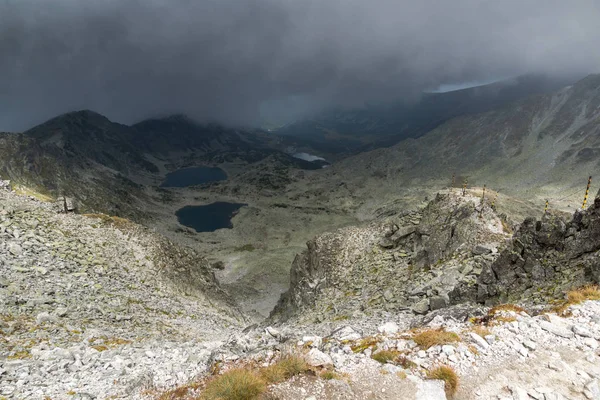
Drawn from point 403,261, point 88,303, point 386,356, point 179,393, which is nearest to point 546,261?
point 386,356

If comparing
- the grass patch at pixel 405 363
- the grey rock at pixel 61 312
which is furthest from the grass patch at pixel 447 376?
the grey rock at pixel 61 312

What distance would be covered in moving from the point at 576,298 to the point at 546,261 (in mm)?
6458

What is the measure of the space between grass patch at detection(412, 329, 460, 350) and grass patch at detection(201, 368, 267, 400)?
600 cm

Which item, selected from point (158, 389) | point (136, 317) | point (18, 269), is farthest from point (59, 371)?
point (18, 269)

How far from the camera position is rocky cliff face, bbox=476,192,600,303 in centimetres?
1742

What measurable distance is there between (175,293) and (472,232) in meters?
33.9

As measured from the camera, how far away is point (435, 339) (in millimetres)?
11828

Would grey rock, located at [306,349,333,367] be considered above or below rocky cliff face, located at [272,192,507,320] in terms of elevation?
above

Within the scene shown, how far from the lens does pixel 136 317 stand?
27.3m

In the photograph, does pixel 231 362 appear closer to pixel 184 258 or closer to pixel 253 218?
pixel 184 258

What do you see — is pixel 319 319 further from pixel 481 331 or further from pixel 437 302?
pixel 481 331

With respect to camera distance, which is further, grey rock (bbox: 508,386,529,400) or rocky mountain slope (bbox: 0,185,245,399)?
rocky mountain slope (bbox: 0,185,245,399)

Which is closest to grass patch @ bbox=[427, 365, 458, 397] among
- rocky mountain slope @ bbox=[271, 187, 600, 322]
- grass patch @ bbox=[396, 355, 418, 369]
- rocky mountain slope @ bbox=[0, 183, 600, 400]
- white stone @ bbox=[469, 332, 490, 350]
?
rocky mountain slope @ bbox=[0, 183, 600, 400]

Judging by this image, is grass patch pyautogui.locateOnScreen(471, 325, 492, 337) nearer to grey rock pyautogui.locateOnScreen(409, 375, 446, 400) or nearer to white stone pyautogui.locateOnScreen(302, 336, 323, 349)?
grey rock pyautogui.locateOnScreen(409, 375, 446, 400)
